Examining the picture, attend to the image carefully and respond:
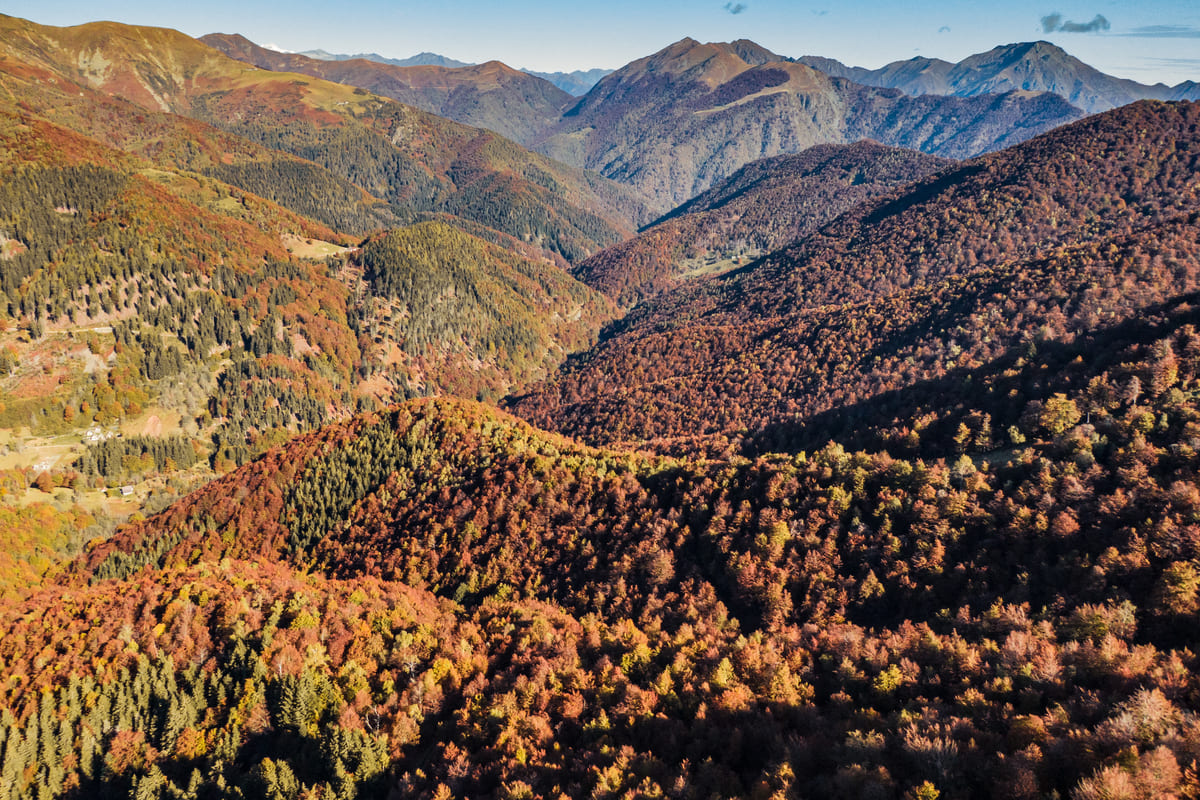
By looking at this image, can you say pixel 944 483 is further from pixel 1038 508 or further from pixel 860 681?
pixel 860 681

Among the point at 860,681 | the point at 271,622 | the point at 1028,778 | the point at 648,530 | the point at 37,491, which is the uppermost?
the point at 1028,778

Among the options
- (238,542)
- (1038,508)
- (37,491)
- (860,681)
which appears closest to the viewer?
(860,681)

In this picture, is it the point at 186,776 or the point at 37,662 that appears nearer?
the point at 186,776

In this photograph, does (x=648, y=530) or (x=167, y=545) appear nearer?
(x=648, y=530)

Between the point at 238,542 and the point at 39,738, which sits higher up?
the point at 39,738

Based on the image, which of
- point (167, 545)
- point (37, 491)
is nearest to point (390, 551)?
point (167, 545)

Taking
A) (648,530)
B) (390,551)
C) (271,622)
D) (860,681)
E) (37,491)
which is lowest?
(37,491)

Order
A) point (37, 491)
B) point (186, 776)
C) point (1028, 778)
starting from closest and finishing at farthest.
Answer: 1. point (1028, 778)
2. point (186, 776)
3. point (37, 491)

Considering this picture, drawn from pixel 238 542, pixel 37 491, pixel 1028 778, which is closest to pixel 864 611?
pixel 1028 778

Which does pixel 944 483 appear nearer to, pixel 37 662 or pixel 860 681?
pixel 860 681
